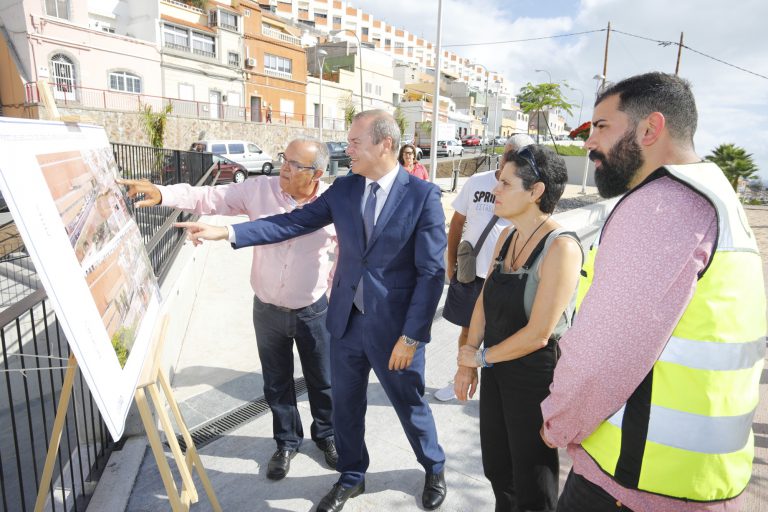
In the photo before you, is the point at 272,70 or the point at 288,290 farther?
the point at 272,70

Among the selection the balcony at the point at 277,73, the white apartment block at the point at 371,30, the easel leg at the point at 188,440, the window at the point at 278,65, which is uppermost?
the white apartment block at the point at 371,30

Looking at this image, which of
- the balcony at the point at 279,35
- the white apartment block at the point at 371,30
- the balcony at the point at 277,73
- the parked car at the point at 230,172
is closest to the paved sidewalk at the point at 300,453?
the parked car at the point at 230,172

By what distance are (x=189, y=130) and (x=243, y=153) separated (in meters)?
8.13

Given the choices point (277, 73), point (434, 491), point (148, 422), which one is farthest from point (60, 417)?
point (277, 73)

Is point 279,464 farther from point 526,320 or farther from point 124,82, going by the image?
point 124,82

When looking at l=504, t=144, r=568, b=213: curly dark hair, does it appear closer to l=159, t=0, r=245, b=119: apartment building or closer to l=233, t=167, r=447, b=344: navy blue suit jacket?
l=233, t=167, r=447, b=344: navy blue suit jacket

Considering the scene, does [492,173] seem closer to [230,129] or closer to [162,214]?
[162,214]

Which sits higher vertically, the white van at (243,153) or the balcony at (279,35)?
the balcony at (279,35)

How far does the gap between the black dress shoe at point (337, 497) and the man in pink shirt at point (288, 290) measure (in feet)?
1.13

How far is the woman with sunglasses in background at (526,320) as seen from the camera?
1881mm

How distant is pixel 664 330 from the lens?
1176mm

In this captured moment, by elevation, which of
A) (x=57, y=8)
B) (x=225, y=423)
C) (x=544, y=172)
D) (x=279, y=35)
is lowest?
(x=225, y=423)

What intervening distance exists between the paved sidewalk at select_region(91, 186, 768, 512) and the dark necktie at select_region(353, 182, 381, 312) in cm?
113

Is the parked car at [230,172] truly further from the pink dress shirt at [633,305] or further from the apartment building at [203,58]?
the pink dress shirt at [633,305]
